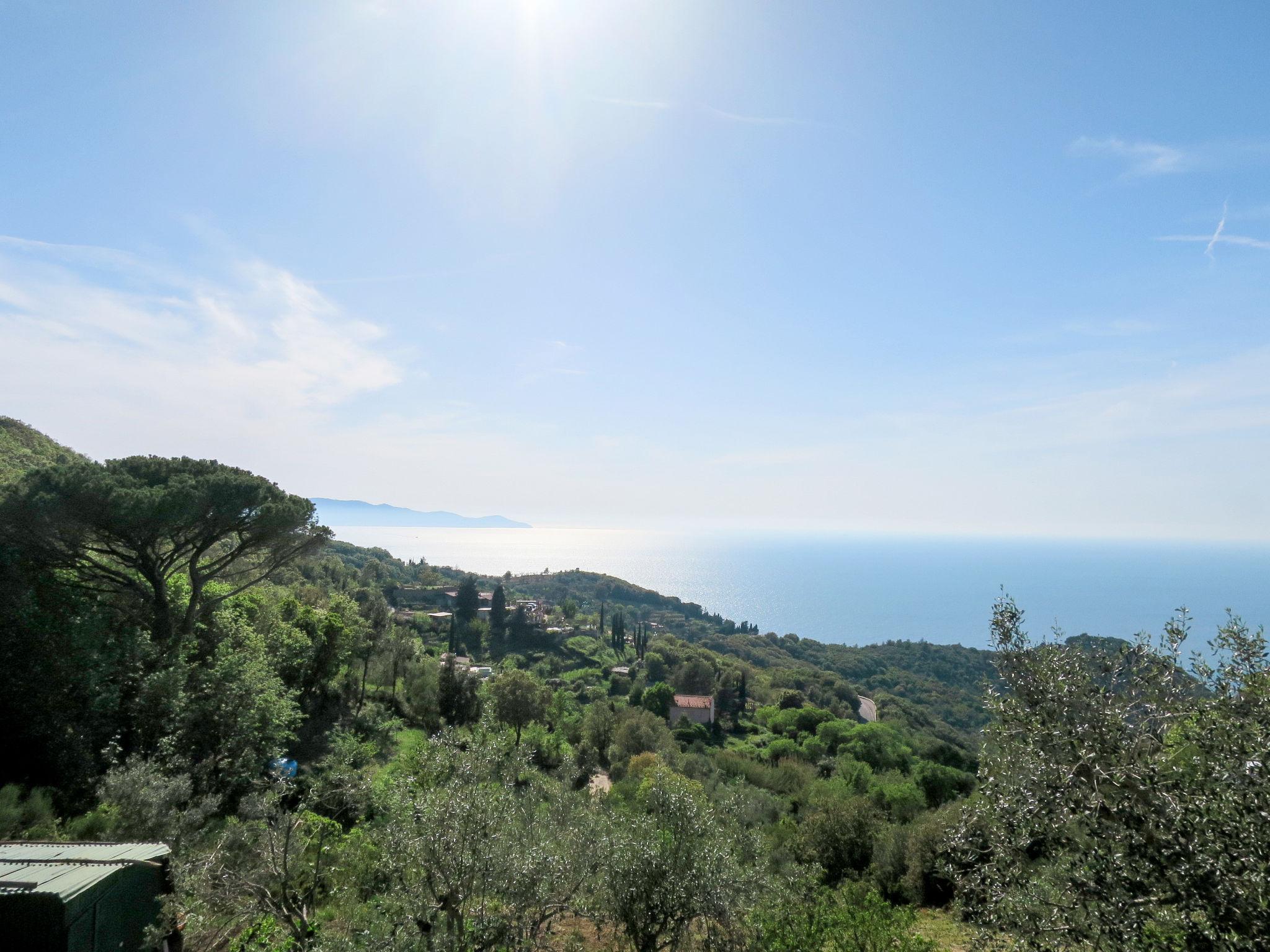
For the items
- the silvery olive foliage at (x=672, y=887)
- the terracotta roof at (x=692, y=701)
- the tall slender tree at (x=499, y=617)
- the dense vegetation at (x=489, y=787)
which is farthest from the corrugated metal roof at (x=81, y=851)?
the tall slender tree at (x=499, y=617)

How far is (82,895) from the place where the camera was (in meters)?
6.31

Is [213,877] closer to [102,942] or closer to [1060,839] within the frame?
[102,942]

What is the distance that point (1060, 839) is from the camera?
4746mm

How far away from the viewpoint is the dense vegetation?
437cm

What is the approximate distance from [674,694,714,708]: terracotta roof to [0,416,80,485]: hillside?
42172 millimetres

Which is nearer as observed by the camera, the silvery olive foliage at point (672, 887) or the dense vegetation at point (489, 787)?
the dense vegetation at point (489, 787)

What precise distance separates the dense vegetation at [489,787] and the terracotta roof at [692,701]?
17.4 meters

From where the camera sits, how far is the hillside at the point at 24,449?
72.5 ft

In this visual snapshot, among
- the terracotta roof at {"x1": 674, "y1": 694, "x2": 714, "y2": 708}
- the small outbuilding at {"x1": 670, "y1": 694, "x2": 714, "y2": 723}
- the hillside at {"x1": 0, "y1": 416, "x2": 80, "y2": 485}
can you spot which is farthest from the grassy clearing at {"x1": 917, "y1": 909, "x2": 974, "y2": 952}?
the terracotta roof at {"x1": 674, "y1": 694, "x2": 714, "y2": 708}

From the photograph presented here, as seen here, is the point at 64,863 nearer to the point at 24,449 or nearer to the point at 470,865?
the point at 470,865

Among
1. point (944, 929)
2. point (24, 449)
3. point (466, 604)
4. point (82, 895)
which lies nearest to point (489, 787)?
point (82, 895)

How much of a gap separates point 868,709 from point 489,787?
225 feet

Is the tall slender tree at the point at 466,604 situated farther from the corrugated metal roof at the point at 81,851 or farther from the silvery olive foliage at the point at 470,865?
the silvery olive foliage at the point at 470,865

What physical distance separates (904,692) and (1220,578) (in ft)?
173
